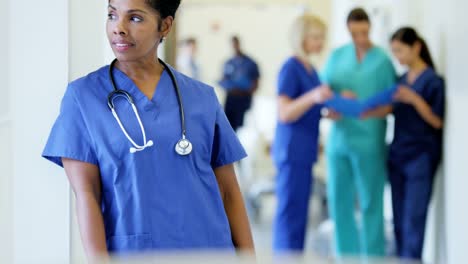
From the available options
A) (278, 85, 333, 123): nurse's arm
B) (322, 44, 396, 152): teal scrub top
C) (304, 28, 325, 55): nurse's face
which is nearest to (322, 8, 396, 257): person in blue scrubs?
(322, 44, 396, 152): teal scrub top

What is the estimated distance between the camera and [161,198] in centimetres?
156

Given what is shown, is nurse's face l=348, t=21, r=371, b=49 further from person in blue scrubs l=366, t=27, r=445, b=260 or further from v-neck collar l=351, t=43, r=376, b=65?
person in blue scrubs l=366, t=27, r=445, b=260

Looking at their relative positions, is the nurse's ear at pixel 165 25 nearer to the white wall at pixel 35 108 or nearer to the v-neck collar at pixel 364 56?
the white wall at pixel 35 108

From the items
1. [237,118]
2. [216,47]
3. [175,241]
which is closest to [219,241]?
[175,241]

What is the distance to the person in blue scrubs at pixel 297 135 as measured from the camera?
3.61m

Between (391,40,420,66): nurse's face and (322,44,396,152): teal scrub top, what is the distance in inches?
2.2

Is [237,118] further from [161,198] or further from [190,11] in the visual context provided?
[161,198]

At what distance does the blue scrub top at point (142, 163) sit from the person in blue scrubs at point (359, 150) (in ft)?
7.25

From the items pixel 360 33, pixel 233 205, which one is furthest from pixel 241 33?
pixel 233 205

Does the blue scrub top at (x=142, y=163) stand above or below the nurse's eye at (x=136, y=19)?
below

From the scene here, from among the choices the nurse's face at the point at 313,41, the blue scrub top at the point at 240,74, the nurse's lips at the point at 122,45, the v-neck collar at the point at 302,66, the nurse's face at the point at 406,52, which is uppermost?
the blue scrub top at the point at 240,74

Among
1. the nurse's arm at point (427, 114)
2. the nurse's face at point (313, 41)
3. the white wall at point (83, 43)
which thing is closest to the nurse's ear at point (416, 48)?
the nurse's arm at point (427, 114)

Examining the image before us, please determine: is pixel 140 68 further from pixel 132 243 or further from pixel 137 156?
pixel 132 243

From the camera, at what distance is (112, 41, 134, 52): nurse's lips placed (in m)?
1.55
